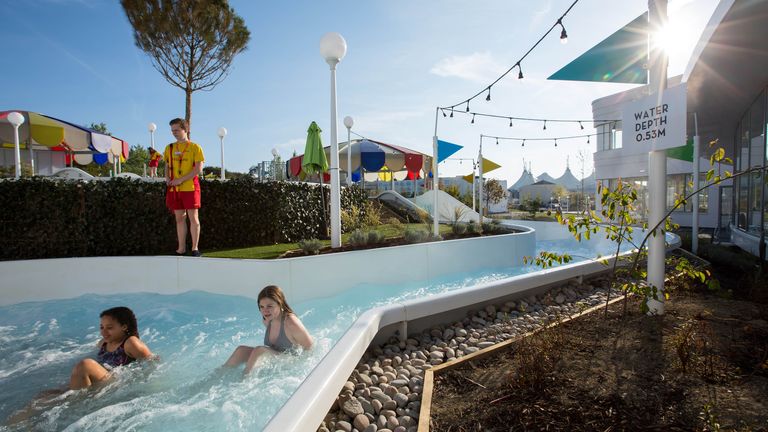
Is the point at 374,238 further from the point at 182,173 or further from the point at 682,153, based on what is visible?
the point at 682,153

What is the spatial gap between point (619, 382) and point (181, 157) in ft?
18.7

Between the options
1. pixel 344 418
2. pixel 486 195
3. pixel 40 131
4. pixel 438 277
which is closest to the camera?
pixel 344 418

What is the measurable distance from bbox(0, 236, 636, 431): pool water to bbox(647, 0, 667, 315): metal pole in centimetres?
272

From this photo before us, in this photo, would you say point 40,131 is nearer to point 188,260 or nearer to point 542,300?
point 188,260

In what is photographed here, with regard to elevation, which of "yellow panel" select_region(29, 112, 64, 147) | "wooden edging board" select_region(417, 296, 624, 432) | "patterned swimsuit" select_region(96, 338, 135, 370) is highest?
"yellow panel" select_region(29, 112, 64, 147)

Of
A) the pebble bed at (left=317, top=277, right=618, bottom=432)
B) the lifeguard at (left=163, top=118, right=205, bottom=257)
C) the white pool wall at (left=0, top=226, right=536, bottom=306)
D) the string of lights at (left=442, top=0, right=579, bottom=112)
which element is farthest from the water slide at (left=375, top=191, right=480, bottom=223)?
the pebble bed at (left=317, top=277, right=618, bottom=432)

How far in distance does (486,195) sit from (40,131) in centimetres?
2002

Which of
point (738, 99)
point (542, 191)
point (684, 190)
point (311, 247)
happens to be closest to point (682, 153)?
point (738, 99)

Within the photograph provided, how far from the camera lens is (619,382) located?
2.06 meters

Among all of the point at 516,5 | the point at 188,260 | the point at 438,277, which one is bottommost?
the point at 438,277

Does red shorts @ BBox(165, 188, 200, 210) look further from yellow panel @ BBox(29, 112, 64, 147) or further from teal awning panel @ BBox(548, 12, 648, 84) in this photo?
yellow panel @ BBox(29, 112, 64, 147)

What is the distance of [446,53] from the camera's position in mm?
7652

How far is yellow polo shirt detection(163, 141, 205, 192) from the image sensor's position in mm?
5609

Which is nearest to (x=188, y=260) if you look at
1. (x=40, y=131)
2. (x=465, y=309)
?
(x=465, y=309)
